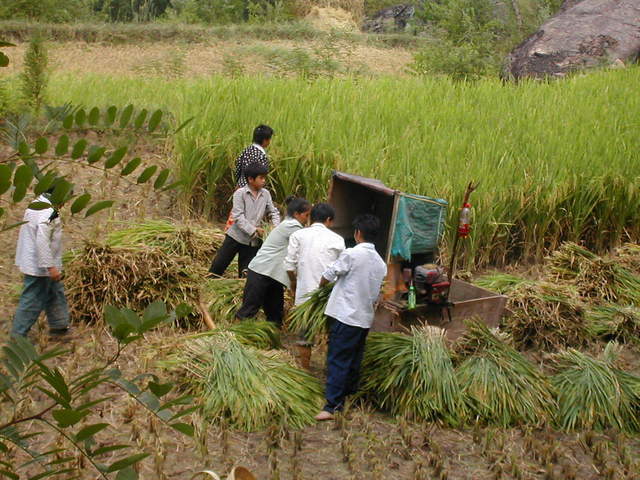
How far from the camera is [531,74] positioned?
13305mm

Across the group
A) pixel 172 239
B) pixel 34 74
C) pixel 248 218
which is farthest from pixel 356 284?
pixel 34 74

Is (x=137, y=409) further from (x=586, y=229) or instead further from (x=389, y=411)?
(x=586, y=229)

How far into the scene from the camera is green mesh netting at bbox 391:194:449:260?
5473mm

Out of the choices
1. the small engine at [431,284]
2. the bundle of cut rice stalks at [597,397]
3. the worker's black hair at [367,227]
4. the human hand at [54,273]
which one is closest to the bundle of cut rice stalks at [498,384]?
the bundle of cut rice stalks at [597,397]

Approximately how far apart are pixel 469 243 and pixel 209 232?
207cm

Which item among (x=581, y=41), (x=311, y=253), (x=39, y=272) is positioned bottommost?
(x=39, y=272)

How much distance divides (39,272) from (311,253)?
1597 mm

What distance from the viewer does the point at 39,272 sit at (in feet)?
16.7

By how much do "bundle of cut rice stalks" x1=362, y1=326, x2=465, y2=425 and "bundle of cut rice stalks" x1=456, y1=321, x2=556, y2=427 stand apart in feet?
0.34

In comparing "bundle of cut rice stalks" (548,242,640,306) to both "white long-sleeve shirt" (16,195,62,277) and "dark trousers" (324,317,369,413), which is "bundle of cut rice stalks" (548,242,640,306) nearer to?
"dark trousers" (324,317,369,413)

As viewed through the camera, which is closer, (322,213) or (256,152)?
(322,213)

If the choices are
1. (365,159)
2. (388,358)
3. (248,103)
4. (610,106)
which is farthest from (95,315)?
(610,106)

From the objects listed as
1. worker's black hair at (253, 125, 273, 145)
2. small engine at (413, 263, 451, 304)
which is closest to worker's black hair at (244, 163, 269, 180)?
worker's black hair at (253, 125, 273, 145)

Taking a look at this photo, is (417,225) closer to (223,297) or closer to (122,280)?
(223,297)
